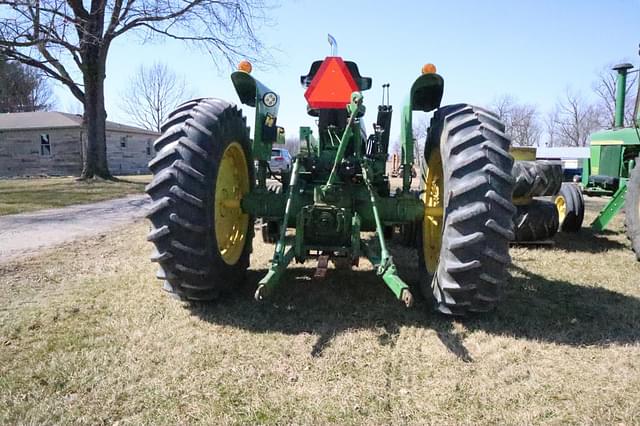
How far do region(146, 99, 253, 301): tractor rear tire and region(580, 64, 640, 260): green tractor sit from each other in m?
6.49

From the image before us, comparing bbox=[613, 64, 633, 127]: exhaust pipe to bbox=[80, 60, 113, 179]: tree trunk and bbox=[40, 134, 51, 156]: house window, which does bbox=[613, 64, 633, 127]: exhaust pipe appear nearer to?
bbox=[80, 60, 113, 179]: tree trunk

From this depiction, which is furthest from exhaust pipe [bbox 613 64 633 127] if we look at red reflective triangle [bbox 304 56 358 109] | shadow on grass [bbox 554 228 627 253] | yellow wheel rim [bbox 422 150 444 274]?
red reflective triangle [bbox 304 56 358 109]

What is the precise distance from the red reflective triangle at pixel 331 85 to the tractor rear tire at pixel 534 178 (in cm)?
312

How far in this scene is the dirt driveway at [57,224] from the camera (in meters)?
7.07

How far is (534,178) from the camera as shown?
21.1 ft

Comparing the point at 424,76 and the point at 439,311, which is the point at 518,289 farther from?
the point at 424,76

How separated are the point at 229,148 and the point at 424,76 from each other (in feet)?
6.12

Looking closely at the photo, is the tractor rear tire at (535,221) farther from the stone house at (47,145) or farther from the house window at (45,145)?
the house window at (45,145)

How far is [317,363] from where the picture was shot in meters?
3.02

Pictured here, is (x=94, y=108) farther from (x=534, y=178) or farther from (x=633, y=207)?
(x=633, y=207)

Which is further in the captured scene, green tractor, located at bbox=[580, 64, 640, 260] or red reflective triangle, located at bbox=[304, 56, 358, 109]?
green tractor, located at bbox=[580, 64, 640, 260]

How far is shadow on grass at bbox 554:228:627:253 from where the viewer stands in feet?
22.4

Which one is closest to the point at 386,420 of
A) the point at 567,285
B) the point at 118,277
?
the point at 567,285

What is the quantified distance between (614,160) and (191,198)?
8428 millimetres
